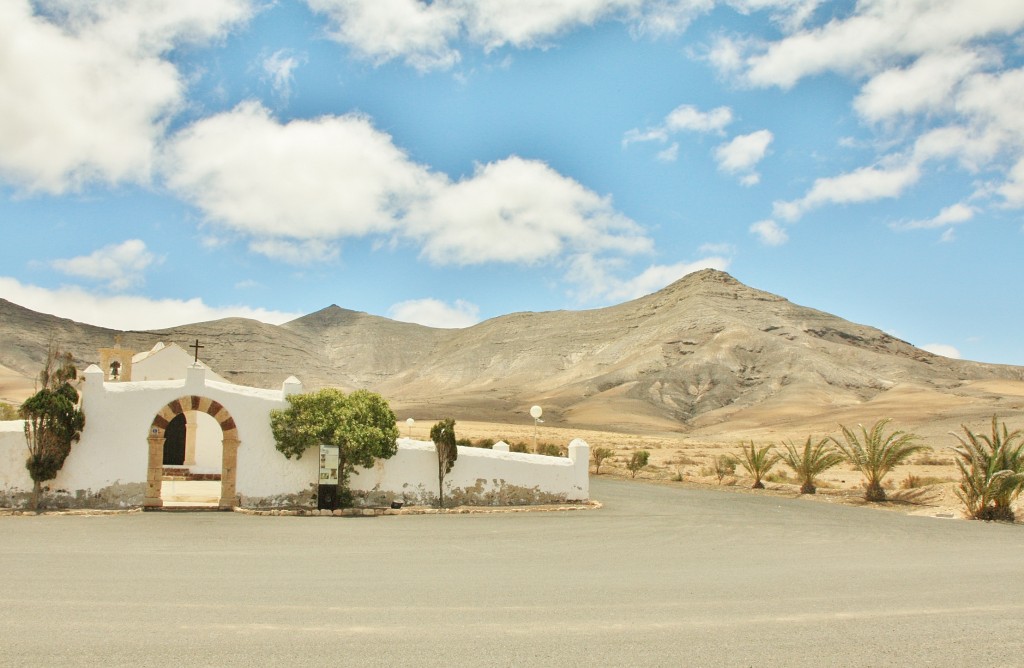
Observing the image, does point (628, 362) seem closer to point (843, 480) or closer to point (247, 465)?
point (843, 480)

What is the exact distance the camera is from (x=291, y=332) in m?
165

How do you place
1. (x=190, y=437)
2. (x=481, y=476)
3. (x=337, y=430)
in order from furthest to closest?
(x=190, y=437) → (x=481, y=476) → (x=337, y=430)

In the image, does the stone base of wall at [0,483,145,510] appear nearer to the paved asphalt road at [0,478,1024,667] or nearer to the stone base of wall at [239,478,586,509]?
the paved asphalt road at [0,478,1024,667]

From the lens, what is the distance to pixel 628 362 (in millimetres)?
121375

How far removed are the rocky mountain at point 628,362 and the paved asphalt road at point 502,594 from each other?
2678 inches

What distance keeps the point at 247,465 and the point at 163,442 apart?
2014mm

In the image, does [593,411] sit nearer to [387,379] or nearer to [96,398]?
[387,379]

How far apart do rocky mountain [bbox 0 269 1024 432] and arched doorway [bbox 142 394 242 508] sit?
230ft

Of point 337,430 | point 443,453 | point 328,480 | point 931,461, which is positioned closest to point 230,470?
point 328,480

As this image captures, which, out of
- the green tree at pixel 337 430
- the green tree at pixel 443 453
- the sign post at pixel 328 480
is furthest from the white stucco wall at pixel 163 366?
the green tree at pixel 443 453

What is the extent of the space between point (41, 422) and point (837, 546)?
16.3 meters

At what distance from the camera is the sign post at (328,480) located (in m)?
17.5

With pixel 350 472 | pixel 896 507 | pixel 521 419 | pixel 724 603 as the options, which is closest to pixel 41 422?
pixel 350 472

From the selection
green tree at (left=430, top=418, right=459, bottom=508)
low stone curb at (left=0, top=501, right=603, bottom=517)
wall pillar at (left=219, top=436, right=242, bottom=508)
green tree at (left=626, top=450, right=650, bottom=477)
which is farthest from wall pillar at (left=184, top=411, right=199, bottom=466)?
green tree at (left=626, top=450, right=650, bottom=477)
